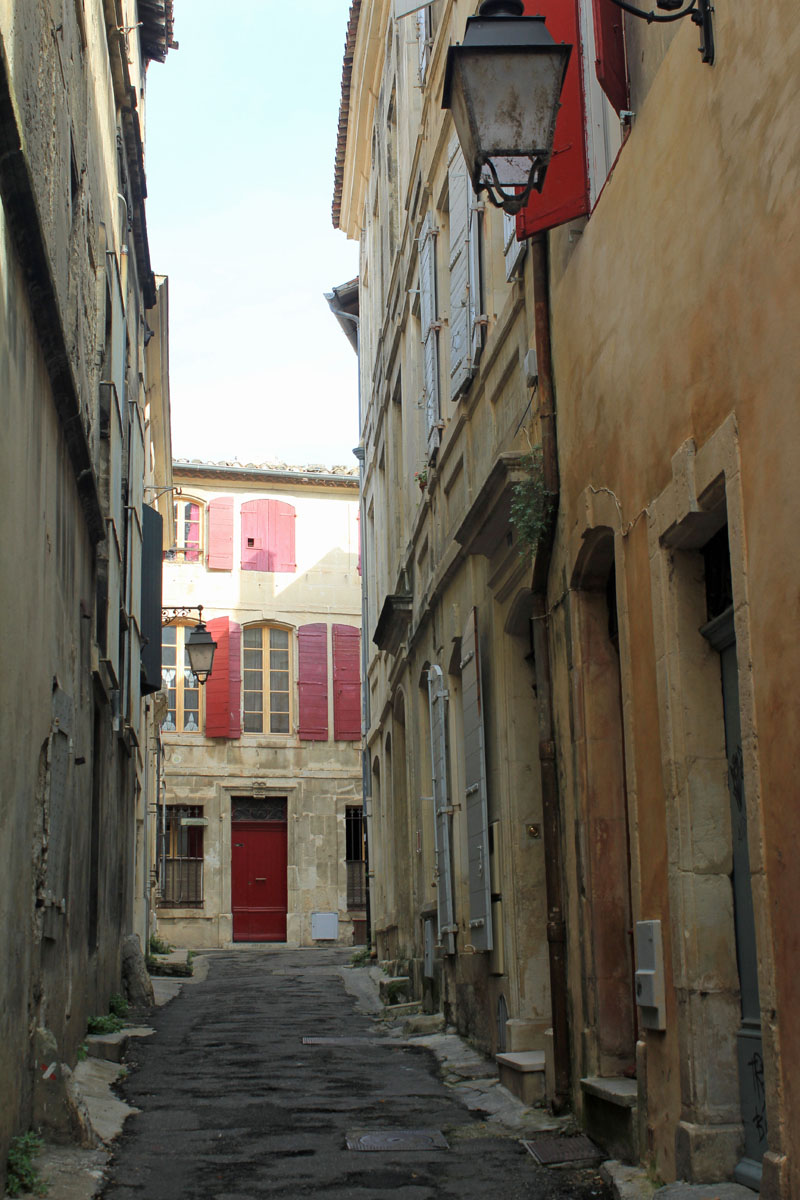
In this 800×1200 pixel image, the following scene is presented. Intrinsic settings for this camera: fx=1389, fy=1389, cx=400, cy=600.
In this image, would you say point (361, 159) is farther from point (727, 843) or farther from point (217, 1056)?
point (727, 843)

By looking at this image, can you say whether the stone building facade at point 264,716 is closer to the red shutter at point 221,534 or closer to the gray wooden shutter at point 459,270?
the red shutter at point 221,534

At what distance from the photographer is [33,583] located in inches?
250

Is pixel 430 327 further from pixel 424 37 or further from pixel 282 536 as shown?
pixel 282 536

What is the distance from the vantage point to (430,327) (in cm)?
1178

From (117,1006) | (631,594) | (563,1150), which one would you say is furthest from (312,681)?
(631,594)

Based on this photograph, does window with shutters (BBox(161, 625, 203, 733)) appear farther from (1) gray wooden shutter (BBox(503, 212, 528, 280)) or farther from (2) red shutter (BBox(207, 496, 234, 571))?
(1) gray wooden shutter (BBox(503, 212, 528, 280))

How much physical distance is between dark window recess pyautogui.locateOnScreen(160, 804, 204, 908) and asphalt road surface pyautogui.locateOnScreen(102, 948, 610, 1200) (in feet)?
48.3

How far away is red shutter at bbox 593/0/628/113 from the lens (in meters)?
6.05

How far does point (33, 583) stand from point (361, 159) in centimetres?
1503

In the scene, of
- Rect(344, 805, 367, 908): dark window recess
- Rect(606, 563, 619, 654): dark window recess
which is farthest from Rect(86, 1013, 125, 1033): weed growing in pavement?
Rect(344, 805, 367, 908): dark window recess

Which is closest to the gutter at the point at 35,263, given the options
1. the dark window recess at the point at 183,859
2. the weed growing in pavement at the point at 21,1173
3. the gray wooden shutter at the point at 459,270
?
the gray wooden shutter at the point at 459,270

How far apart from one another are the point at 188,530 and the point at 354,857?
305 inches

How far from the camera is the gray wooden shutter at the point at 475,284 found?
9.59 m

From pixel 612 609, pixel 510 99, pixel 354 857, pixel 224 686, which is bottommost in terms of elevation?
pixel 354 857
